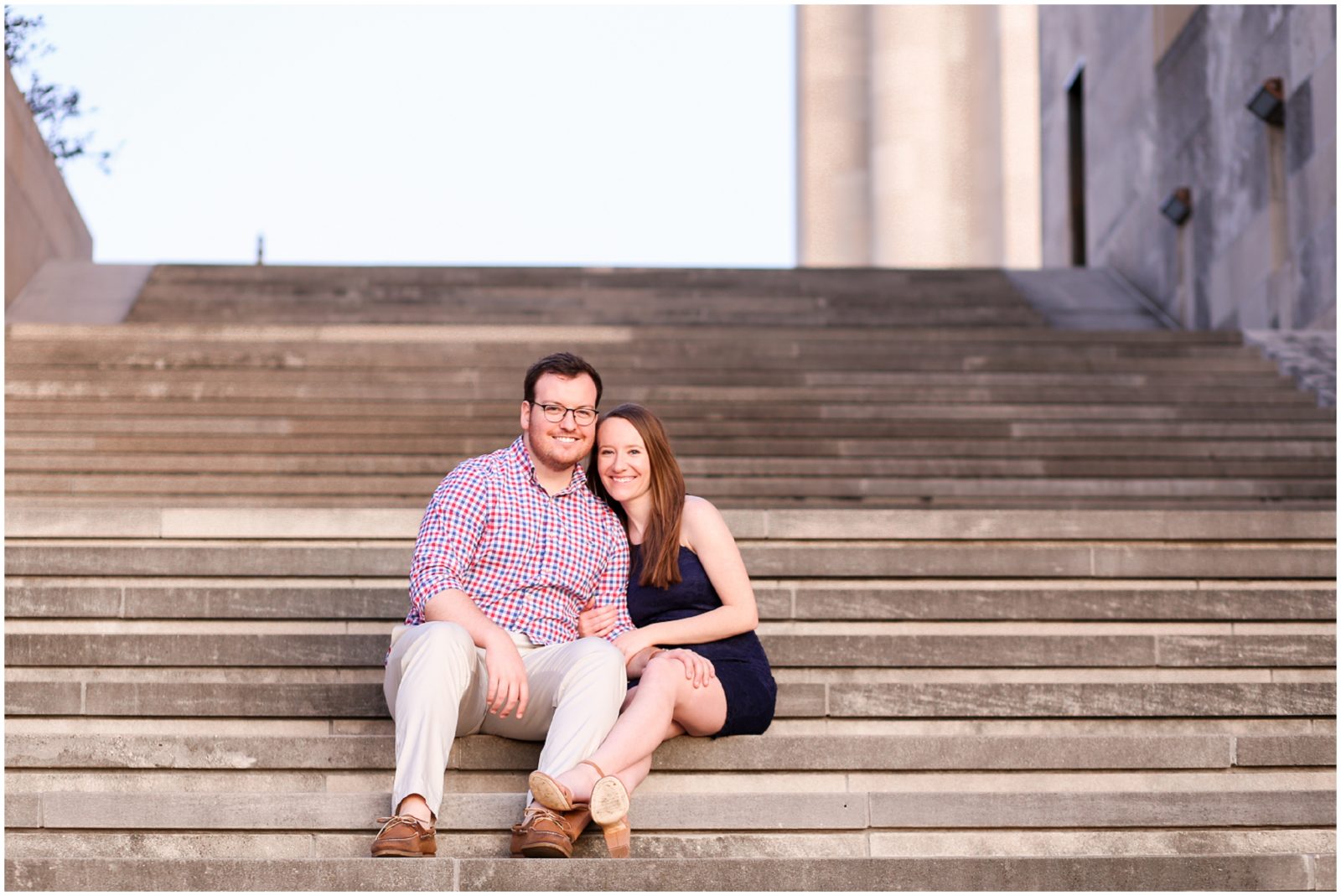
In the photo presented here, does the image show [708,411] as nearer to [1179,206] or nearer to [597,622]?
[597,622]

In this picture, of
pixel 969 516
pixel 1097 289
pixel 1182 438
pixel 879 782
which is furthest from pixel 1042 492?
pixel 1097 289

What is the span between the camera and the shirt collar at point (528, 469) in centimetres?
423

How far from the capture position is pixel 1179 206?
486 inches

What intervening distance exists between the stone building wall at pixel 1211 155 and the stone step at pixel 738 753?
586cm

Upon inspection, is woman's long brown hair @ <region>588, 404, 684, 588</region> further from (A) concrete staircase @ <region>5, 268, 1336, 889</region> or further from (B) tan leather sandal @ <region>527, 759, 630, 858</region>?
(B) tan leather sandal @ <region>527, 759, 630, 858</region>

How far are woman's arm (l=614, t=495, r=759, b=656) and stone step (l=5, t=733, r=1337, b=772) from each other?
0.25 m

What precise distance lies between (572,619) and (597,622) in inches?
2.9

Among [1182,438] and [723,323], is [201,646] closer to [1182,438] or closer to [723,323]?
[1182,438]

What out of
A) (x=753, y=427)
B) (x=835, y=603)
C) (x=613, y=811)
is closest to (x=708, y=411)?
(x=753, y=427)

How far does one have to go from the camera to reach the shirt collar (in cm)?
423

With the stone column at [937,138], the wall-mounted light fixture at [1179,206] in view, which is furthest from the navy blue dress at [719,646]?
the stone column at [937,138]

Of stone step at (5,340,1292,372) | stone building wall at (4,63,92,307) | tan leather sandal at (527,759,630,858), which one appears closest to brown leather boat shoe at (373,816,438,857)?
tan leather sandal at (527,759,630,858)

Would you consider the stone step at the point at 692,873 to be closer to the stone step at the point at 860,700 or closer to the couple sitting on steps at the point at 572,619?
the couple sitting on steps at the point at 572,619

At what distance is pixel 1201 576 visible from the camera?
5.08 meters
